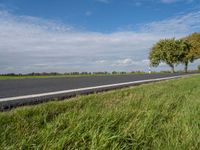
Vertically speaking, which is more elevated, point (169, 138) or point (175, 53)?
point (175, 53)

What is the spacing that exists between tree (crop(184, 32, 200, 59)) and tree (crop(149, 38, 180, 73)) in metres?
3.16

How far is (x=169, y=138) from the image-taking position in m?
3.98

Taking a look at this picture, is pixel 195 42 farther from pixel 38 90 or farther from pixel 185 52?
pixel 38 90

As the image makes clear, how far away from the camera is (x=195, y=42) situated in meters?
56.4

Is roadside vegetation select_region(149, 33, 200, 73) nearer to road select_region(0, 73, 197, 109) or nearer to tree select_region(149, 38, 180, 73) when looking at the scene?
tree select_region(149, 38, 180, 73)

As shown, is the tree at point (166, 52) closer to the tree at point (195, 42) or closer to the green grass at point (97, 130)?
the tree at point (195, 42)

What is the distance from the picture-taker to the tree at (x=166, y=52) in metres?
55.5

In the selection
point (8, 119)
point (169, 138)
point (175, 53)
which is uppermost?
point (175, 53)

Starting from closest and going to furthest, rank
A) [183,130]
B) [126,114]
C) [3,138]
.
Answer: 1. [3,138]
2. [183,130]
3. [126,114]

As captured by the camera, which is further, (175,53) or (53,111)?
(175,53)

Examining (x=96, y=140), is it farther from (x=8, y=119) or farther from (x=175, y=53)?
(x=175, y=53)

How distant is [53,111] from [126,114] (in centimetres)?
136

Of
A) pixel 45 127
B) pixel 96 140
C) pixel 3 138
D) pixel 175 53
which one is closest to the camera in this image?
pixel 3 138

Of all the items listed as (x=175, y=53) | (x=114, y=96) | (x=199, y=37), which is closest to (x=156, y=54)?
(x=175, y=53)
